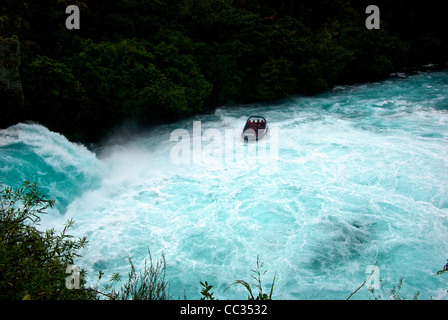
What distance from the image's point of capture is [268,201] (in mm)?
12258

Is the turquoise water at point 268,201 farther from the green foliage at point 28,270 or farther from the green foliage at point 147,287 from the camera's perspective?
the green foliage at point 28,270

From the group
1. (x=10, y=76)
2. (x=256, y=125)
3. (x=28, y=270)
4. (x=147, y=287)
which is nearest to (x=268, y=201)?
(x=256, y=125)

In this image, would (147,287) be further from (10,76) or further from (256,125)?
(256,125)

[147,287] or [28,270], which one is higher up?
[28,270]

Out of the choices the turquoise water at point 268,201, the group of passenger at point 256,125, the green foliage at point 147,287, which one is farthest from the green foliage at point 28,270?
the group of passenger at point 256,125

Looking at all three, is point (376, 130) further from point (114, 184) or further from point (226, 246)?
point (114, 184)

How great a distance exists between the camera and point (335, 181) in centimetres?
1321

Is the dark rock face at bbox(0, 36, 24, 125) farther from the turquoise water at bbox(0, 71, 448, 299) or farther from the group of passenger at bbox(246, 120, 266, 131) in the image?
the group of passenger at bbox(246, 120, 266, 131)

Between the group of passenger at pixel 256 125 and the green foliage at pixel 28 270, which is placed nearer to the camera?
the green foliage at pixel 28 270

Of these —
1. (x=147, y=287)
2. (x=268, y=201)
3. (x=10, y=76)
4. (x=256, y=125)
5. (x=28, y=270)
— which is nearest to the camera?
(x=28, y=270)

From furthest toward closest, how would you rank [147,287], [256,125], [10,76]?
[256,125]
[10,76]
[147,287]

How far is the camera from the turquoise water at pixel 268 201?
9195mm

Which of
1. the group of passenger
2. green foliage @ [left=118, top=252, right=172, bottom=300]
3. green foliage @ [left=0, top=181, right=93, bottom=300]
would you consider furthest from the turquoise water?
green foliage @ [left=0, top=181, right=93, bottom=300]

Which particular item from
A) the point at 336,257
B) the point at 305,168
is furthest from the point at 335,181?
the point at 336,257
